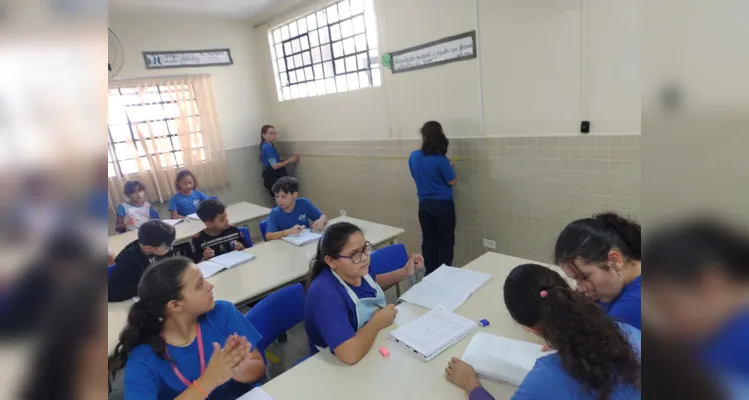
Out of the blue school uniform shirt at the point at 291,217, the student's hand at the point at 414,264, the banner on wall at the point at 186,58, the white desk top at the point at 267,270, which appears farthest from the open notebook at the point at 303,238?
the banner on wall at the point at 186,58

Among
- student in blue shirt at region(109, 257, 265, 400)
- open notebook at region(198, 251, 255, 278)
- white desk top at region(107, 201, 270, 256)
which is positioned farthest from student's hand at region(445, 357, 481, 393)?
white desk top at region(107, 201, 270, 256)

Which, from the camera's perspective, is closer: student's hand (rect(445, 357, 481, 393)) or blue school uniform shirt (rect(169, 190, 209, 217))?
student's hand (rect(445, 357, 481, 393))

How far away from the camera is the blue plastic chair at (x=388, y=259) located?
7.73ft

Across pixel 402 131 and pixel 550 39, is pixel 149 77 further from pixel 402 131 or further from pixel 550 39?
pixel 550 39

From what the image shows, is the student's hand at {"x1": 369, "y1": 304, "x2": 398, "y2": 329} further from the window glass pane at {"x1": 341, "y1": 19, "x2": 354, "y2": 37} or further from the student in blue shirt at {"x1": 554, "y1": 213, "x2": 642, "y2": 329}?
the window glass pane at {"x1": 341, "y1": 19, "x2": 354, "y2": 37}

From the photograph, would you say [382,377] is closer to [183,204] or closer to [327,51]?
[183,204]

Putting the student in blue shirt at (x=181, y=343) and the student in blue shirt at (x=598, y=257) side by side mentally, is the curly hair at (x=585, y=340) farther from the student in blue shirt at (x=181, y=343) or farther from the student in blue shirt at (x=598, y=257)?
the student in blue shirt at (x=181, y=343)

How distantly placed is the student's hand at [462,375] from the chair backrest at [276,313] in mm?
819

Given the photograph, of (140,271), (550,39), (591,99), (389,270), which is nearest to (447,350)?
(389,270)

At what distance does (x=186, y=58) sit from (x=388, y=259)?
4181mm

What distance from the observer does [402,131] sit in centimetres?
405

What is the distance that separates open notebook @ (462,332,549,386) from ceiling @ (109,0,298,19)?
454 cm

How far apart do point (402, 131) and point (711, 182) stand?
155 inches

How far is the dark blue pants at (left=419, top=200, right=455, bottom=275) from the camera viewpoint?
341 cm
